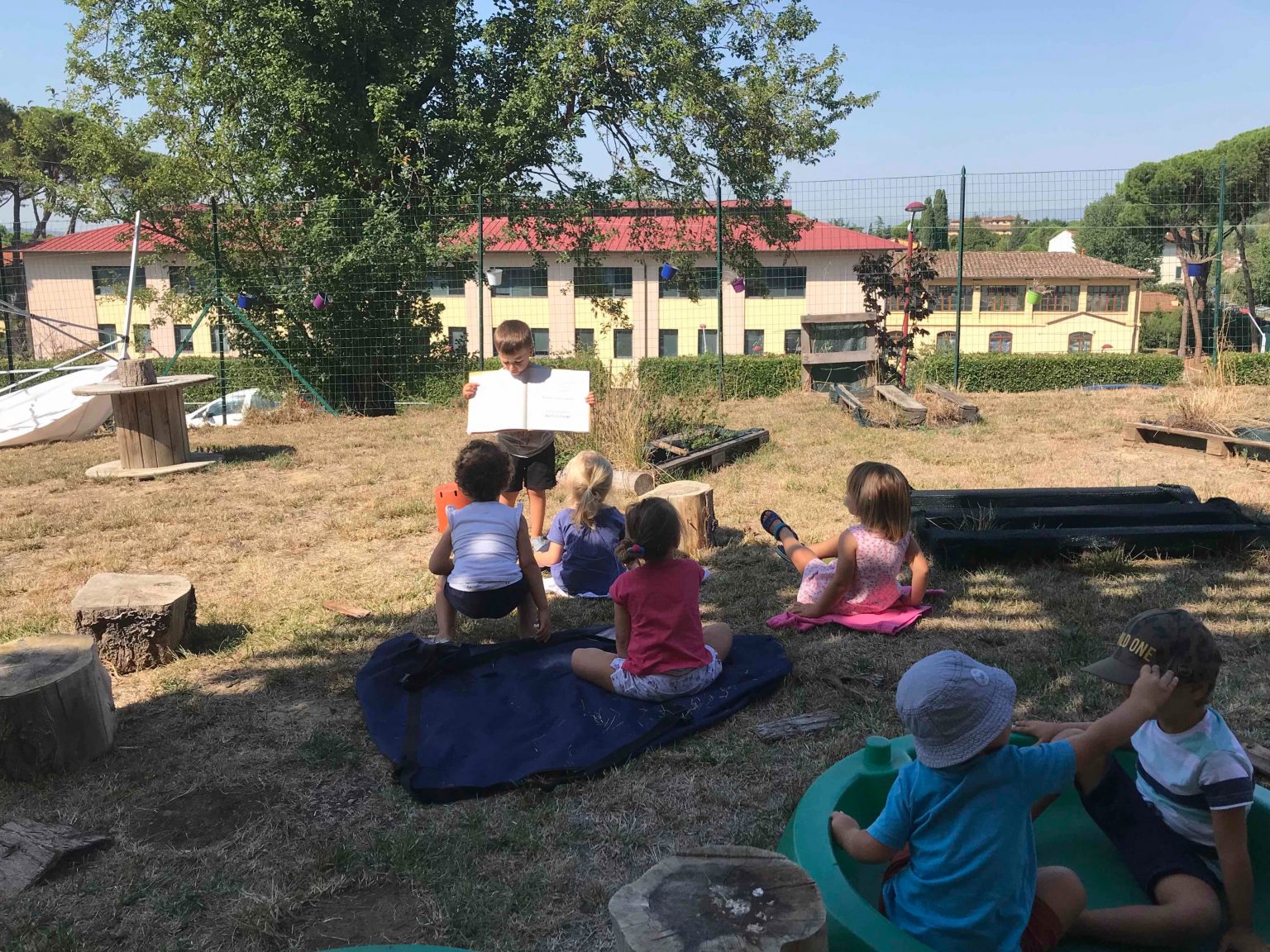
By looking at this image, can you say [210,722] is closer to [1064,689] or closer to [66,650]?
[66,650]

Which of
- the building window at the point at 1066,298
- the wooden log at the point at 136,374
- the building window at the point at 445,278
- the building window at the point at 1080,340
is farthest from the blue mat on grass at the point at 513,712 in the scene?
the building window at the point at 1066,298

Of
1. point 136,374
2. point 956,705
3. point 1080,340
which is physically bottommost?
point 956,705

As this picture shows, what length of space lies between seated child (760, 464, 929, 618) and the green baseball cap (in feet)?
7.20

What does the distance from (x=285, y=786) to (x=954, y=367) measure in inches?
487

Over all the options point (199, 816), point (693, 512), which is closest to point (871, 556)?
point (693, 512)

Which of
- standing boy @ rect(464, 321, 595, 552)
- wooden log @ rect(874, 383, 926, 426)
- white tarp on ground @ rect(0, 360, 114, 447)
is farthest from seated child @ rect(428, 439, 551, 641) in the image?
white tarp on ground @ rect(0, 360, 114, 447)

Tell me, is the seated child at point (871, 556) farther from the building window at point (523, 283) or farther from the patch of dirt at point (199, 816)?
the building window at point (523, 283)

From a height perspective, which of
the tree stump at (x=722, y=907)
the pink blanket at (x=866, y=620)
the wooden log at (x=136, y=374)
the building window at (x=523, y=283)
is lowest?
the pink blanket at (x=866, y=620)

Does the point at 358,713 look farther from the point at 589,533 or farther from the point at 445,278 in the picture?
the point at 445,278

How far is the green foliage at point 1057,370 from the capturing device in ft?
50.9

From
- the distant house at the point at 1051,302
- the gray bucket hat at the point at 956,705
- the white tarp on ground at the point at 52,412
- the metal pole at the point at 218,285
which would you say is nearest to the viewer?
the gray bucket hat at the point at 956,705

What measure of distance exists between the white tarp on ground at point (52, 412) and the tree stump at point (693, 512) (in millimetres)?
7860

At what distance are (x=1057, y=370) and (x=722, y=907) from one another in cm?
1670

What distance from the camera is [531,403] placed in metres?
5.78
